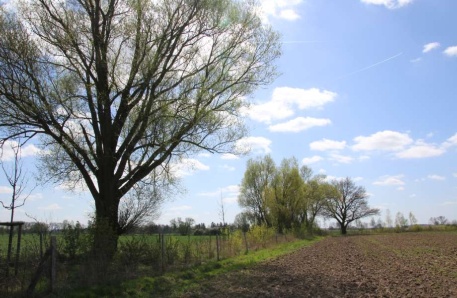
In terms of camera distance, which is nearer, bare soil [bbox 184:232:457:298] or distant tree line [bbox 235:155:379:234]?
bare soil [bbox 184:232:457:298]

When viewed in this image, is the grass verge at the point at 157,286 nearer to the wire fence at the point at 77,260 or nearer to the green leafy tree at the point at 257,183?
the wire fence at the point at 77,260

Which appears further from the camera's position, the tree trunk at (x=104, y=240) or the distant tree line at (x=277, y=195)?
the distant tree line at (x=277, y=195)

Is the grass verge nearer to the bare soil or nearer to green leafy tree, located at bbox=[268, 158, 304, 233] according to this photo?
the bare soil

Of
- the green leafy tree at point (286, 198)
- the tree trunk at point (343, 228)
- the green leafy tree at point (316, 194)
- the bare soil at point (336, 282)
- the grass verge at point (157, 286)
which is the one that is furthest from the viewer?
the tree trunk at point (343, 228)

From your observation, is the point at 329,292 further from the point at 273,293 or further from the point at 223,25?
the point at 223,25

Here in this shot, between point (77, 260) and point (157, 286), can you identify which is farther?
point (77, 260)

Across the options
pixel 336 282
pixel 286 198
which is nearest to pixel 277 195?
pixel 286 198

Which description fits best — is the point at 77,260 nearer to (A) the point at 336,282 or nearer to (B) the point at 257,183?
(A) the point at 336,282

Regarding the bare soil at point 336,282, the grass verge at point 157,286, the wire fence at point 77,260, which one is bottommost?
the bare soil at point 336,282

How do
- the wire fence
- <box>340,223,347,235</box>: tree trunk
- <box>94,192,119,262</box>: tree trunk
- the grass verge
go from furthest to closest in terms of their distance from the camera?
<box>340,223,347,235</box>: tree trunk → <box>94,192,119,262</box>: tree trunk → the grass verge → the wire fence

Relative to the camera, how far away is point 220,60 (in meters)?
19.6

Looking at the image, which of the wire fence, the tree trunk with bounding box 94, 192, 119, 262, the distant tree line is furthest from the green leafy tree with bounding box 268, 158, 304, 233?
the tree trunk with bounding box 94, 192, 119, 262

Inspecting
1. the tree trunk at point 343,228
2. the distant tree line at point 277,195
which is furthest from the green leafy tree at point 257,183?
the tree trunk at point 343,228

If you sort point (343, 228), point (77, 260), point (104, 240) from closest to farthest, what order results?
point (104, 240) < point (77, 260) < point (343, 228)
